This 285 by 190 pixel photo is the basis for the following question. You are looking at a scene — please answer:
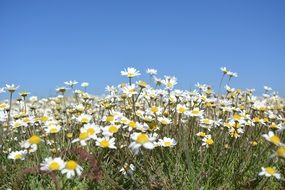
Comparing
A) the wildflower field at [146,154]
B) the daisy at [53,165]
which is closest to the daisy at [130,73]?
the wildflower field at [146,154]

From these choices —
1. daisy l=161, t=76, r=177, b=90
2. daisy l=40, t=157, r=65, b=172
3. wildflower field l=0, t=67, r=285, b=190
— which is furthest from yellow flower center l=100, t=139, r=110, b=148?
daisy l=161, t=76, r=177, b=90

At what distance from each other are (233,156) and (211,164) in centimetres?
31

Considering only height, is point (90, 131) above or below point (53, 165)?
above

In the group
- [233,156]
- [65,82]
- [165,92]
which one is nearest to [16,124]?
[65,82]

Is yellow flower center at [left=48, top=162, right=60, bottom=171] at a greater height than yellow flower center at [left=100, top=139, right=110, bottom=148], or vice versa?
yellow flower center at [left=100, top=139, right=110, bottom=148]

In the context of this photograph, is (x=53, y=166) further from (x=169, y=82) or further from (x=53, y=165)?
(x=169, y=82)

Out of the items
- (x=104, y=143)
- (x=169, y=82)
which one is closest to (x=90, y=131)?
(x=104, y=143)

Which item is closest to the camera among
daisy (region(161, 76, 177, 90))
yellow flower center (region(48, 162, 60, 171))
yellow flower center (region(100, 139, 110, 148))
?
yellow flower center (region(48, 162, 60, 171))

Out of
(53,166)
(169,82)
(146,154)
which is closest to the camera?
(53,166)

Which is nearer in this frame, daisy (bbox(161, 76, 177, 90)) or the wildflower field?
the wildflower field

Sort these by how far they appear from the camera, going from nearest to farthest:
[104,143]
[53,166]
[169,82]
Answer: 1. [53,166]
2. [104,143]
3. [169,82]

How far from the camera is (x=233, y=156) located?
5.03m

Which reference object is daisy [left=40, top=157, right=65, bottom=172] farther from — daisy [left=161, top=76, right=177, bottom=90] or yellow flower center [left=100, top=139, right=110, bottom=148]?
daisy [left=161, top=76, right=177, bottom=90]

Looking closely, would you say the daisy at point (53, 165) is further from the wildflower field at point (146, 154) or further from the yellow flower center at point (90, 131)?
the yellow flower center at point (90, 131)
